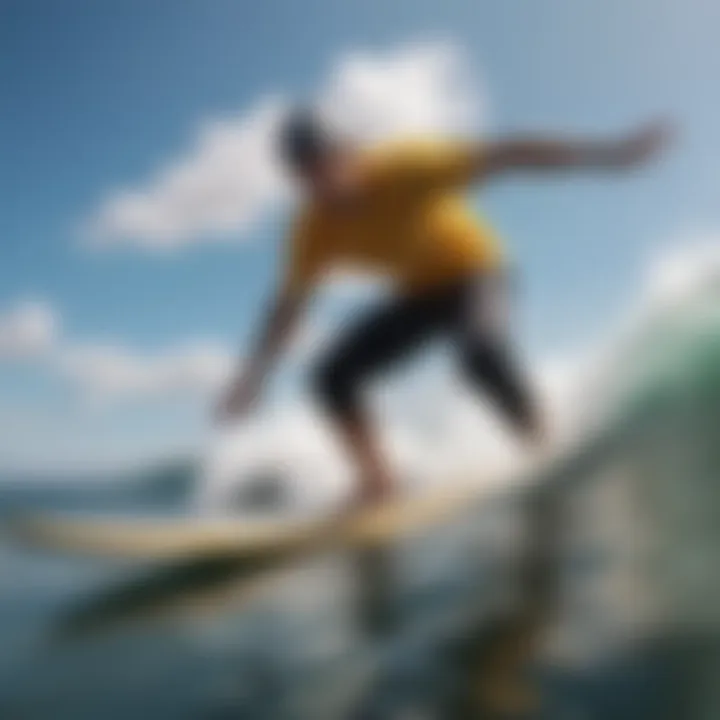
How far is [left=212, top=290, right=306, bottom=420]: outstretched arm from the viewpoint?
168cm

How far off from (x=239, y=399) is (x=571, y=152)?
0.50 meters

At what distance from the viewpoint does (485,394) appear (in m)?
1.66

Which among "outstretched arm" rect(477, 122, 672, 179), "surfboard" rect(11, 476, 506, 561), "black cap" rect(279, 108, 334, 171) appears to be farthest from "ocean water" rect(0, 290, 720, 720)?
"black cap" rect(279, 108, 334, 171)

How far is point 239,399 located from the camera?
1.68 meters

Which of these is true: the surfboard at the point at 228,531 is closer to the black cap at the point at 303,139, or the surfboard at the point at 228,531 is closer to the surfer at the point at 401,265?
the surfer at the point at 401,265

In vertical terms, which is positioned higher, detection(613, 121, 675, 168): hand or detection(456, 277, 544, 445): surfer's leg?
detection(613, 121, 675, 168): hand

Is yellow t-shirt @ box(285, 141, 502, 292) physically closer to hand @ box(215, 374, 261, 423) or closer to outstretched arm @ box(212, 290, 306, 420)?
outstretched arm @ box(212, 290, 306, 420)

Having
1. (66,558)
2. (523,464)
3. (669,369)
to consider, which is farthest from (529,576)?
(66,558)

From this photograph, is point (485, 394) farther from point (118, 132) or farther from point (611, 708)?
point (118, 132)

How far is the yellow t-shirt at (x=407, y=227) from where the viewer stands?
5.48ft

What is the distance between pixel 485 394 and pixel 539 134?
0.33 metres

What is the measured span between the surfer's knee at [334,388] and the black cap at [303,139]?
0.82 feet

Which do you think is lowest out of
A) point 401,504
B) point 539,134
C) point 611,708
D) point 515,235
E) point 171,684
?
point 611,708

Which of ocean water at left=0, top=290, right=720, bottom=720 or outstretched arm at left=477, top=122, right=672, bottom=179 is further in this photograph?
outstretched arm at left=477, top=122, right=672, bottom=179
